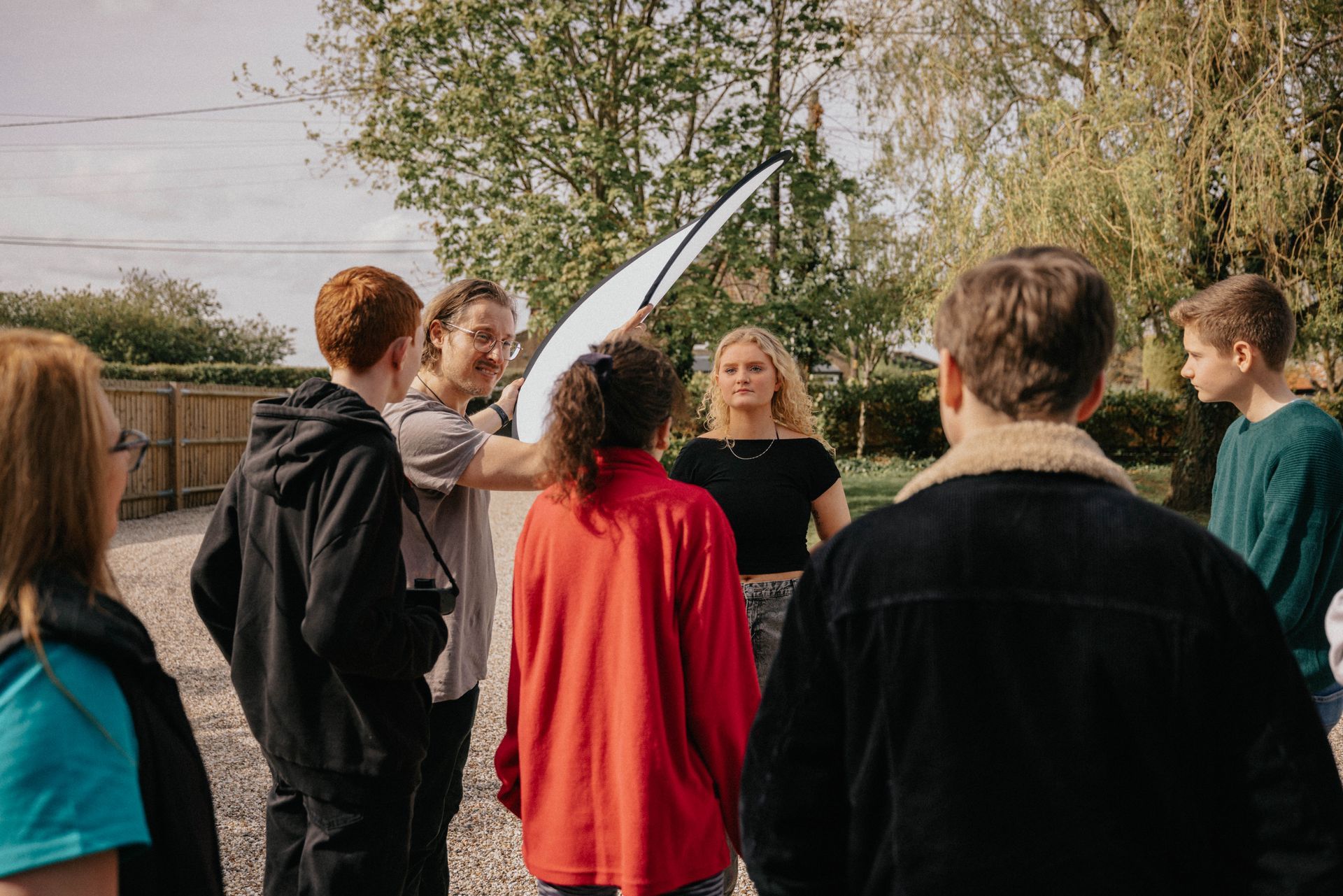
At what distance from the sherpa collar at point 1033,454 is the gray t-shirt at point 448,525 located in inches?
57.8

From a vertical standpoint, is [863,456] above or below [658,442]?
below

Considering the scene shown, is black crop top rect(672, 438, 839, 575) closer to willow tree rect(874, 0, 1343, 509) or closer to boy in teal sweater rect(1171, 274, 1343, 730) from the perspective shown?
boy in teal sweater rect(1171, 274, 1343, 730)

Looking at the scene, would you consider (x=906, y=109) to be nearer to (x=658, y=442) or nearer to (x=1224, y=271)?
(x=1224, y=271)

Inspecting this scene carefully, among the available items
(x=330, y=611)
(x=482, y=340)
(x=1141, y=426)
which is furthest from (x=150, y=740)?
(x=1141, y=426)

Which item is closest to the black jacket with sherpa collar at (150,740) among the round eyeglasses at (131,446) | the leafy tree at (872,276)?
the round eyeglasses at (131,446)

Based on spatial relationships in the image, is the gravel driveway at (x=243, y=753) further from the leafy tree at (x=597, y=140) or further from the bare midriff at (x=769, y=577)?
the leafy tree at (x=597, y=140)

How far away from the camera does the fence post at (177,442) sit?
14664mm

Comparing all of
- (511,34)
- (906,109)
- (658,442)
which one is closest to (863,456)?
(906,109)

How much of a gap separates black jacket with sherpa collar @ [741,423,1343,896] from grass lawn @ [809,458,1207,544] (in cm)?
1150

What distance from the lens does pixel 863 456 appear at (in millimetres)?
23297

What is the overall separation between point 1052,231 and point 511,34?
364 inches

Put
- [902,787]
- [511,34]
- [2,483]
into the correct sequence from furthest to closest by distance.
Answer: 1. [511,34]
2. [902,787]
3. [2,483]

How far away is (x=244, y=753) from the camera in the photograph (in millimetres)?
4930

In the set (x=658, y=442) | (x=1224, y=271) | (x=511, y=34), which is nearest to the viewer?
(x=658, y=442)
